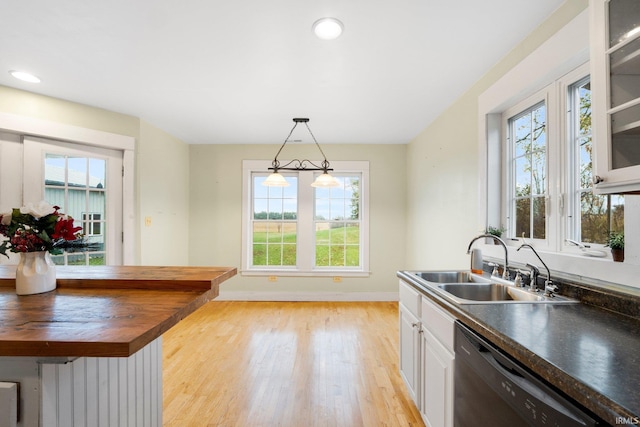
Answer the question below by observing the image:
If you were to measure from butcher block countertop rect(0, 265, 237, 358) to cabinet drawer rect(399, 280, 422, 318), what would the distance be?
4.00ft

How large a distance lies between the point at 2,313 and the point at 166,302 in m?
0.55

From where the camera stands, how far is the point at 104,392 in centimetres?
114

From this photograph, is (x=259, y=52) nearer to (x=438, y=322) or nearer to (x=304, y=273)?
(x=438, y=322)

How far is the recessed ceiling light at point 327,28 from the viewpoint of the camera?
68.5 inches

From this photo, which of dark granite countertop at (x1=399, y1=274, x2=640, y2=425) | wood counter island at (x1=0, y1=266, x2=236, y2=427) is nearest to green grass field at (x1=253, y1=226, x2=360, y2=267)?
wood counter island at (x1=0, y1=266, x2=236, y2=427)

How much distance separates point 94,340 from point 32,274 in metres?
0.89

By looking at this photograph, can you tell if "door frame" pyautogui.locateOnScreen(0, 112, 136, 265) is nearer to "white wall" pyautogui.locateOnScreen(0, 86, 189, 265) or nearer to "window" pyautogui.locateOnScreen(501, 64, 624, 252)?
"white wall" pyautogui.locateOnScreen(0, 86, 189, 265)

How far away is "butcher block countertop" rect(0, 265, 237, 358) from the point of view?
821mm

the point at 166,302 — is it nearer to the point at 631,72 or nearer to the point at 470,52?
the point at 631,72

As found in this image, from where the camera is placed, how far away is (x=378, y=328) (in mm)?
3459

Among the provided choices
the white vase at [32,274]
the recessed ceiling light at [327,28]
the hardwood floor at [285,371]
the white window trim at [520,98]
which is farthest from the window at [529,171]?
the white vase at [32,274]

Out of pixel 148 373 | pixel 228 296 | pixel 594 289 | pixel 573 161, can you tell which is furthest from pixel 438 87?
Result: pixel 228 296

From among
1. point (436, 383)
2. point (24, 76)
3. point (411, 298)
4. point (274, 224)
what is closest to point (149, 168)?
point (24, 76)

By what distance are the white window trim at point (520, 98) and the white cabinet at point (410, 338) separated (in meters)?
0.76
